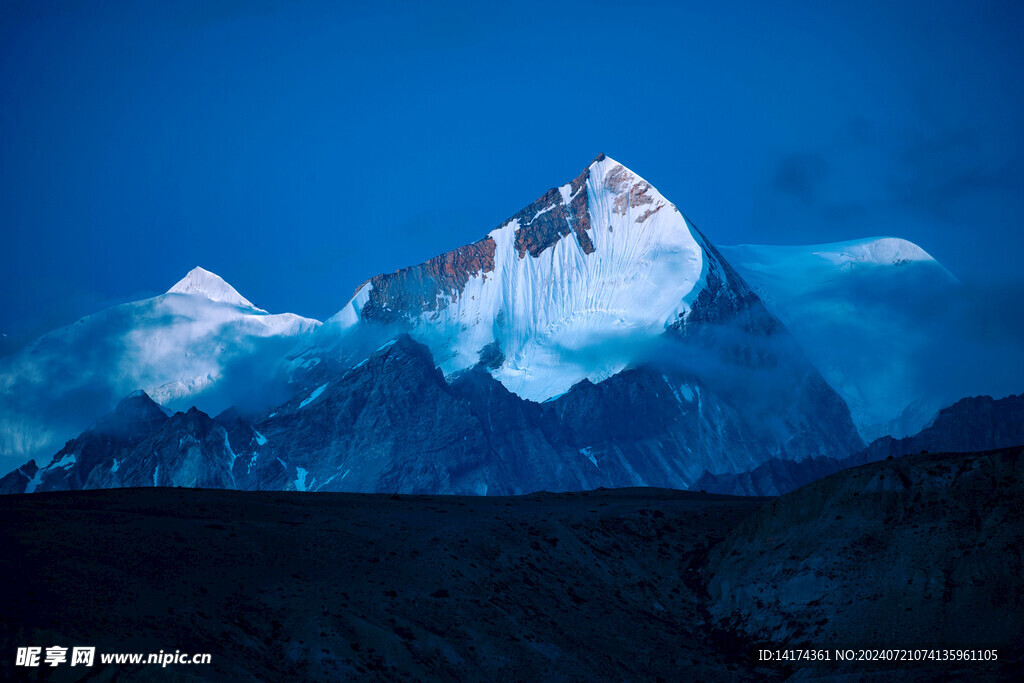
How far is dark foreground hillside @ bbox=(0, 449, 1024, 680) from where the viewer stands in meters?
43.8

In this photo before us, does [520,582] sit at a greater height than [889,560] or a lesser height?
greater

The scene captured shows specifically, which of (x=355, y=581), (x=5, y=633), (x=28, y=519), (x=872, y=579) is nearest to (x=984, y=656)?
(x=872, y=579)

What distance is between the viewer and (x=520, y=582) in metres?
56.5

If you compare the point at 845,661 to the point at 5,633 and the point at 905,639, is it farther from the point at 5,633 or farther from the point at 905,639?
the point at 5,633

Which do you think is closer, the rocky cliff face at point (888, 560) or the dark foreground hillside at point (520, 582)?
the dark foreground hillside at point (520, 582)

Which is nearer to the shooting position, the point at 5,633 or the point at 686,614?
the point at 5,633

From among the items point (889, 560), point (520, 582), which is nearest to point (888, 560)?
point (889, 560)

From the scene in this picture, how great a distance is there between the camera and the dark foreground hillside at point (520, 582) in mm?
43812

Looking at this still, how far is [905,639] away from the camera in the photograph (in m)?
48.8

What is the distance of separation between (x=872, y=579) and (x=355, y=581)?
24.6 m

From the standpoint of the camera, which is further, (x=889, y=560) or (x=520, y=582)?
(x=520, y=582)

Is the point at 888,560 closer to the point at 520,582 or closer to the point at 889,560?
the point at 889,560

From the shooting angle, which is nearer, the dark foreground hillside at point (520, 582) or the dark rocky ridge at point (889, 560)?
the dark foreground hillside at point (520, 582)

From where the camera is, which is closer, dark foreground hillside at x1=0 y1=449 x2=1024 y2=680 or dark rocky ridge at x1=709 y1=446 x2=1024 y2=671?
dark foreground hillside at x1=0 y1=449 x2=1024 y2=680
